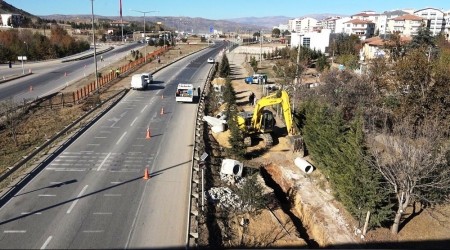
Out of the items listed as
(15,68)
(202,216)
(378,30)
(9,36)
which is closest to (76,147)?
(202,216)

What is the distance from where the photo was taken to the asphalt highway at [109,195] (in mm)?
14477

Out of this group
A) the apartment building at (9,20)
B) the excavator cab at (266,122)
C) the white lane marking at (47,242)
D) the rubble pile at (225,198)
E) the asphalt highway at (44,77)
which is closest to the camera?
the white lane marking at (47,242)

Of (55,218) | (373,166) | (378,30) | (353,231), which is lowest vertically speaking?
(353,231)

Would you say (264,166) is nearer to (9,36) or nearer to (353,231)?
(353,231)

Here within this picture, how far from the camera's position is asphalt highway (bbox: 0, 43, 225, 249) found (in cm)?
1448

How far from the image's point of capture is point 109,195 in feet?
58.3

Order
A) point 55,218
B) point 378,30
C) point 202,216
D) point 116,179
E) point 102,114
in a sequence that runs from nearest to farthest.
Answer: point 55,218 → point 202,216 → point 116,179 → point 102,114 → point 378,30

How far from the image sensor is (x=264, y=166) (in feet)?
83.5

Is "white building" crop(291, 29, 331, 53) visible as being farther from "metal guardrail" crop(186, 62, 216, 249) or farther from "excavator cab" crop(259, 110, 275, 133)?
"metal guardrail" crop(186, 62, 216, 249)

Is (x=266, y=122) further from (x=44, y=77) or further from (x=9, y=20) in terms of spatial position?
(x=9, y=20)

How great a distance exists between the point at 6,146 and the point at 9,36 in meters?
67.0

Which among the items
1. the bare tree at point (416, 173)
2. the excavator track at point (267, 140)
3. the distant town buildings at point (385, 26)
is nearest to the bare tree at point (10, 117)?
the excavator track at point (267, 140)

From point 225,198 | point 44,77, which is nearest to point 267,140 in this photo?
point 225,198

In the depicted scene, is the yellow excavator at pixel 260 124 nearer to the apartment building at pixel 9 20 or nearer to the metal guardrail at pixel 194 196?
the metal guardrail at pixel 194 196
